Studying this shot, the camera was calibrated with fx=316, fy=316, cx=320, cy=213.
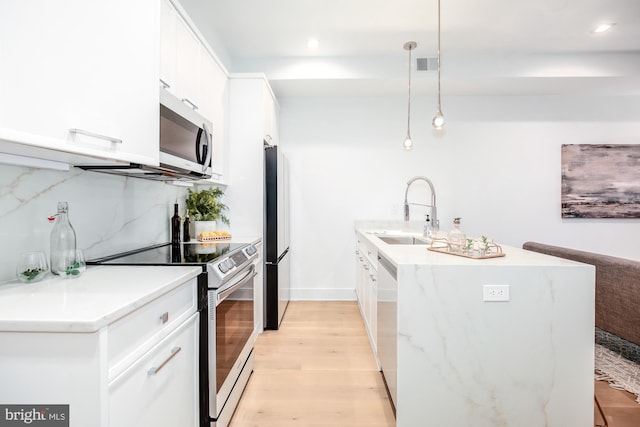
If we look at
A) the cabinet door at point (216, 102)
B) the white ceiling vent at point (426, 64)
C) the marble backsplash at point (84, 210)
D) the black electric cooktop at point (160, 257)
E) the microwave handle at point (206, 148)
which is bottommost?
the black electric cooktop at point (160, 257)

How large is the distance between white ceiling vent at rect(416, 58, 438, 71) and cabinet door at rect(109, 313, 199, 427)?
324cm

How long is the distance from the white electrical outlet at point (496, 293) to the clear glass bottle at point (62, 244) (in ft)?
5.94

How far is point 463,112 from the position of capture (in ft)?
13.0

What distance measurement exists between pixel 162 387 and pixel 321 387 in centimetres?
121

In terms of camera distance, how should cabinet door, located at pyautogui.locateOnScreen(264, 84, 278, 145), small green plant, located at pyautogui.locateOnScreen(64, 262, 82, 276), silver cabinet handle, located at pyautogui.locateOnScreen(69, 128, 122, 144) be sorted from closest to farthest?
silver cabinet handle, located at pyautogui.locateOnScreen(69, 128, 122, 144), small green plant, located at pyautogui.locateOnScreen(64, 262, 82, 276), cabinet door, located at pyautogui.locateOnScreen(264, 84, 278, 145)

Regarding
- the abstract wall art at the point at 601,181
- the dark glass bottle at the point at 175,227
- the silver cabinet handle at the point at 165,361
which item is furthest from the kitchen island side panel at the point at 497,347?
the abstract wall art at the point at 601,181

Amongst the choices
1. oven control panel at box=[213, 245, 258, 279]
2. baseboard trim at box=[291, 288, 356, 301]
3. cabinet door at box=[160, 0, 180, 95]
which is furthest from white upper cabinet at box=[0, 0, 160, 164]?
baseboard trim at box=[291, 288, 356, 301]

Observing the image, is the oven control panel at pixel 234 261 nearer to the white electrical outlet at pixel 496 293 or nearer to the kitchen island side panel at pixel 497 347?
the kitchen island side panel at pixel 497 347

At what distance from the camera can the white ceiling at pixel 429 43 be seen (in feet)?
8.55

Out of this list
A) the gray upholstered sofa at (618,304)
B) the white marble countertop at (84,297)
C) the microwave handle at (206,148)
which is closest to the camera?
the white marble countertop at (84,297)

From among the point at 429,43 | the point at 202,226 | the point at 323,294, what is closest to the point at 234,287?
the point at 202,226

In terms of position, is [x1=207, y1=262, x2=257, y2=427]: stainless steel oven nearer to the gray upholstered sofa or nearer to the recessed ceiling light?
the gray upholstered sofa

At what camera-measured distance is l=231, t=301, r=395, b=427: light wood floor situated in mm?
1768

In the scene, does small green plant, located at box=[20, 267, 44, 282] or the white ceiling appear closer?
small green plant, located at box=[20, 267, 44, 282]
